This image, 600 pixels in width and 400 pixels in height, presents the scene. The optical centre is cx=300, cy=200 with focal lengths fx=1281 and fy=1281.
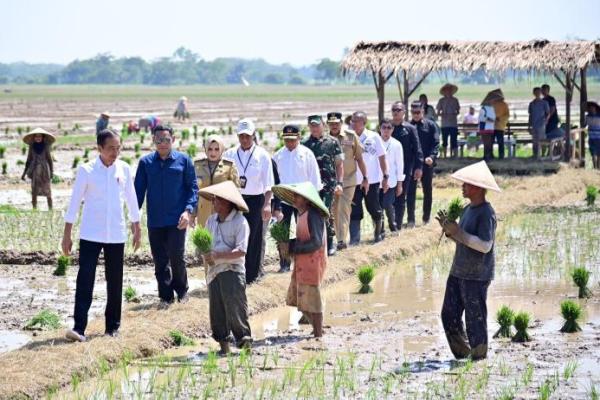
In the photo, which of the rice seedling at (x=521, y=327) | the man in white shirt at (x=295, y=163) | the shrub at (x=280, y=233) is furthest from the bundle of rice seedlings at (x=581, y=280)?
the shrub at (x=280, y=233)

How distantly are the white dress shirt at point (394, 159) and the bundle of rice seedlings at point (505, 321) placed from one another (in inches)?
228

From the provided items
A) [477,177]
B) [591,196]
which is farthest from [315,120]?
[591,196]

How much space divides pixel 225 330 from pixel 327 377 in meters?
A: 1.14

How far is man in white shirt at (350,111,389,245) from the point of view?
15.8 m

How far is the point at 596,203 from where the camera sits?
20.8 metres

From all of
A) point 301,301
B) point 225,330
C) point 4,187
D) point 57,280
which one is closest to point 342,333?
point 301,301

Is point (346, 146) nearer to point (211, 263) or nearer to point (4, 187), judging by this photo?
point (211, 263)

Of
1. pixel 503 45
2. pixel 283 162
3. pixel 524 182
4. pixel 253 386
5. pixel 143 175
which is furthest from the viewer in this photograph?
pixel 503 45

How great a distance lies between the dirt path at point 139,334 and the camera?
8.89 metres

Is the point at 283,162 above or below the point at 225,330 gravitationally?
above

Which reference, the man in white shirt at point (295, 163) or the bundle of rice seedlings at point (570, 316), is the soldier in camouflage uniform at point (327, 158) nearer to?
the man in white shirt at point (295, 163)

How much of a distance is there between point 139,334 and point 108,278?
1.79 ft

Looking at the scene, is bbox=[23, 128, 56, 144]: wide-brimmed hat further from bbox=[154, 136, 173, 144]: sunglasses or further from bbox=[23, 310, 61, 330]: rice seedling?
bbox=[23, 310, 61, 330]: rice seedling

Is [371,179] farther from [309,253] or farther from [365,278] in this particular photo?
[309,253]
